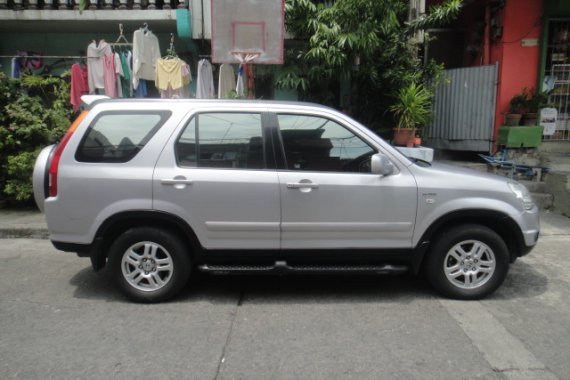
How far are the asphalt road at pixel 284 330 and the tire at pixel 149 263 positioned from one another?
0.15 m

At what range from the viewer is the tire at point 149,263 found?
13.5 ft

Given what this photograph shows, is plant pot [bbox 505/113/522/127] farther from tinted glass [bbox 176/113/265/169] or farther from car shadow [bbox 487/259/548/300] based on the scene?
tinted glass [bbox 176/113/265/169]

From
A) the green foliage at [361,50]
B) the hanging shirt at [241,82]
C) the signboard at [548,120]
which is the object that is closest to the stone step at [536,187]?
the signboard at [548,120]

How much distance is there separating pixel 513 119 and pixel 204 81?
5793 millimetres

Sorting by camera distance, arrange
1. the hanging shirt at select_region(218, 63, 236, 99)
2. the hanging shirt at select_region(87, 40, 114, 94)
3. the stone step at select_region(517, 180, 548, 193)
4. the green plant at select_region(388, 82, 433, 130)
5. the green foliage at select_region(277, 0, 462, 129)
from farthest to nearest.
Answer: the hanging shirt at select_region(218, 63, 236, 99)
the hanging shirt at select_region(87, 40, 114, 94)
the green plant at select_region(388, 82, 433, 130)
the stone step at select_region(517, 180, 548, 193)
the green foliage at select_region(277, 0, 462, 129)

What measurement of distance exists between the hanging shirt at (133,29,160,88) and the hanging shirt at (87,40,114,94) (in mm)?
513

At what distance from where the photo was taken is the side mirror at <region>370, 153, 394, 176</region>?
398cm

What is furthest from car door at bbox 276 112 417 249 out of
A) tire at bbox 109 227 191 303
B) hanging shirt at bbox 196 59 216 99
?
hanging shirt at bbox 196 59 216 99

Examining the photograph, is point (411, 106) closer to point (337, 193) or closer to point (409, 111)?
point (409, 111)

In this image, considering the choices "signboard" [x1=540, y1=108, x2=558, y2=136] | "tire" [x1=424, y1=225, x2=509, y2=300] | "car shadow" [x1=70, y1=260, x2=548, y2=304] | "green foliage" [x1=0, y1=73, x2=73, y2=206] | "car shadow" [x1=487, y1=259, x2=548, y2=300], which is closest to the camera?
"tire" [x1=424, y1=225, x2=509, y2=300]

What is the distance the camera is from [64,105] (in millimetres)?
8547

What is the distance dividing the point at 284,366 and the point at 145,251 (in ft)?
5.57

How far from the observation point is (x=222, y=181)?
4051 millimetres

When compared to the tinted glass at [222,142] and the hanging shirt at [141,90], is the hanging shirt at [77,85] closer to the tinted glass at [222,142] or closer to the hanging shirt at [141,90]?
the hanging shirt at [141,90]
